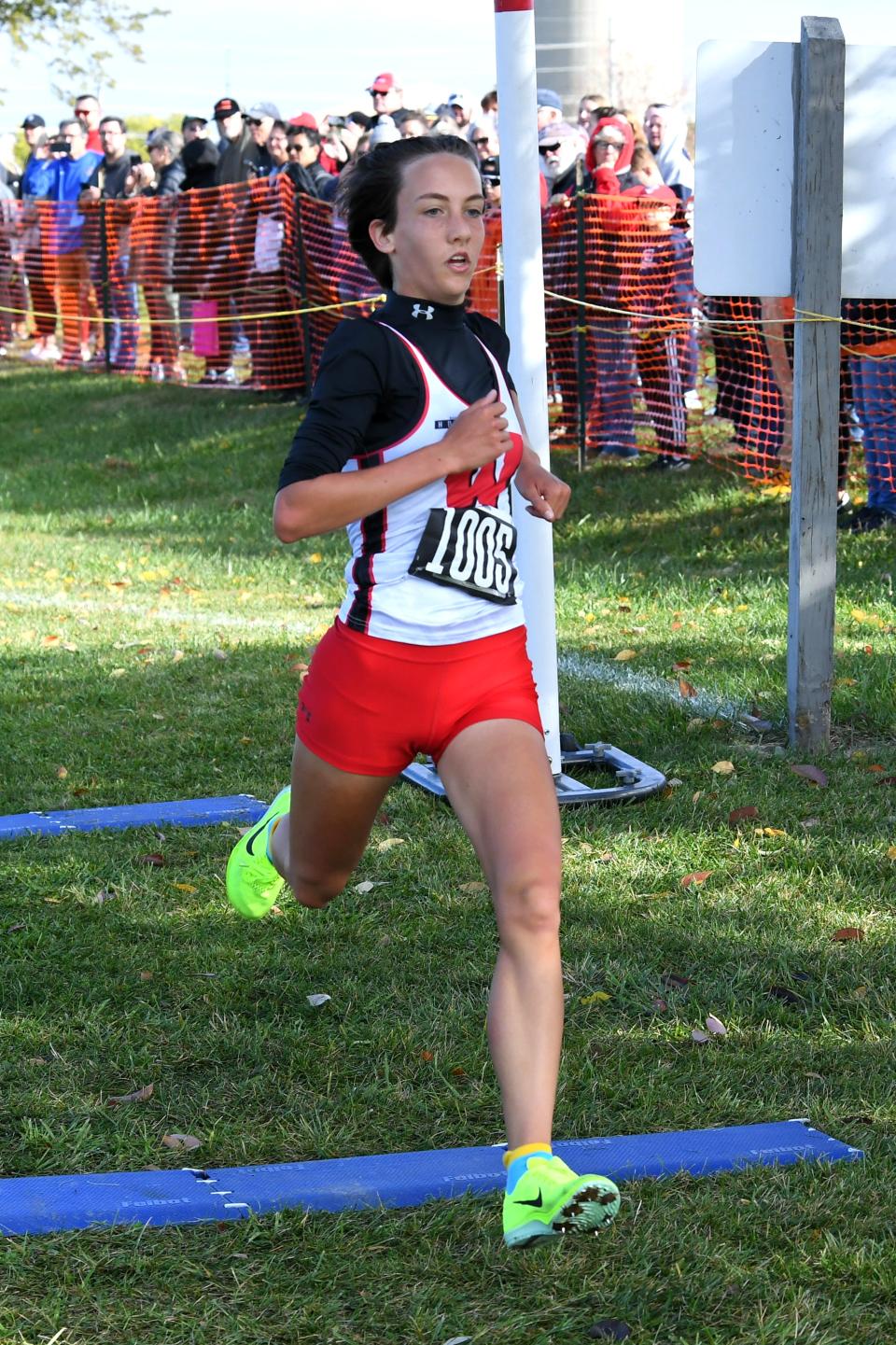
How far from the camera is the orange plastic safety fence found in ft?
37.6

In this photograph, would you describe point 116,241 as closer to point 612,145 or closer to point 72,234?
point 72,234

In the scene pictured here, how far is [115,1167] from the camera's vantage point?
378 centimetres

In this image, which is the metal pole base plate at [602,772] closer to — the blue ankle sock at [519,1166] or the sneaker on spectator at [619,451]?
the blue ankle sock at [519,1166]

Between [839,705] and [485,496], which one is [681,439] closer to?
[839,705]

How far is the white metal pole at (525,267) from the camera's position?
5.64 metres

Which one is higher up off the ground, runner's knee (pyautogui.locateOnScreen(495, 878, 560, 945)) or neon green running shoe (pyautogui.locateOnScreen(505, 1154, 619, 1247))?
runner's knee (pyautogui.locateOnScreen(495, 878, 560, 945))

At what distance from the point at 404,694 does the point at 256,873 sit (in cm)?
127

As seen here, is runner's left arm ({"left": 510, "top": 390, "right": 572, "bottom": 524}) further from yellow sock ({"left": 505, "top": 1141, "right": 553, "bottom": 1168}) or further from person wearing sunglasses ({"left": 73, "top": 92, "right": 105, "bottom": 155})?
person wearing sunglasses ({"left": 73, "top": 92, "right": 105, "bottom": 155})

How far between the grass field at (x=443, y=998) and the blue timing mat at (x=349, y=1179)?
5cm

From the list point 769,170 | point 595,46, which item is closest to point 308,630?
point 769,170

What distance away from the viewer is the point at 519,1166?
3.13 m

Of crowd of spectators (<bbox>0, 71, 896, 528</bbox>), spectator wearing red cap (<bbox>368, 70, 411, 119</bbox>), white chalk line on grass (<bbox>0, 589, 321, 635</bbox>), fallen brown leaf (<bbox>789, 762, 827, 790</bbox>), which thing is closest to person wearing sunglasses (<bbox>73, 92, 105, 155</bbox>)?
crowd of spectators (<bbox>0, 71, 896, 528</bbox>)

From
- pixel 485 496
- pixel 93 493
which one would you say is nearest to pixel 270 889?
pixel 485 496

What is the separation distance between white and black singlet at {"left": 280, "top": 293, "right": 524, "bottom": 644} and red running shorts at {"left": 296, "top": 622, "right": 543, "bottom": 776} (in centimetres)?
4
